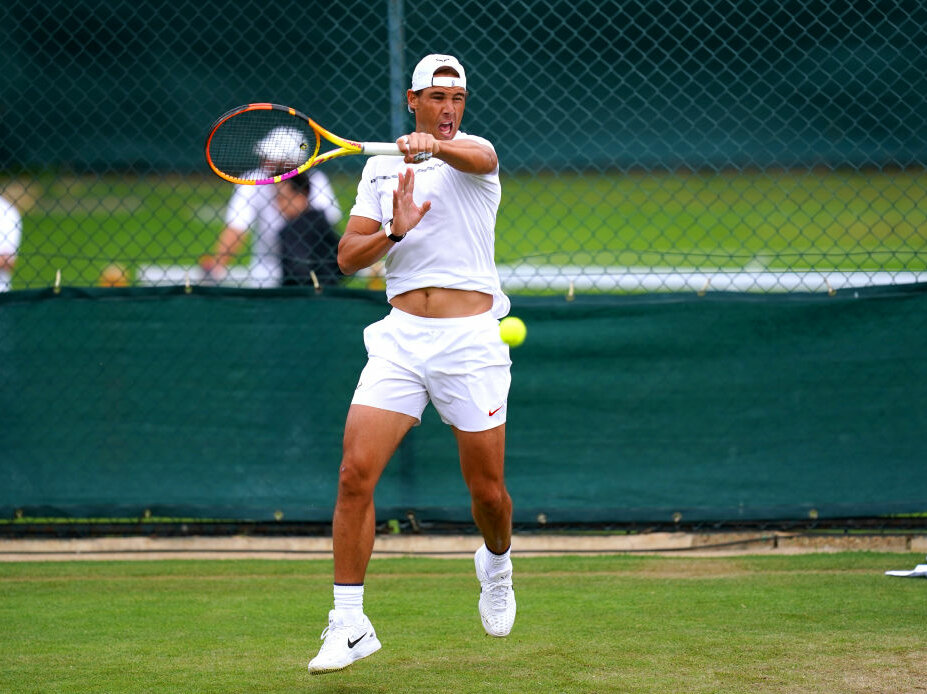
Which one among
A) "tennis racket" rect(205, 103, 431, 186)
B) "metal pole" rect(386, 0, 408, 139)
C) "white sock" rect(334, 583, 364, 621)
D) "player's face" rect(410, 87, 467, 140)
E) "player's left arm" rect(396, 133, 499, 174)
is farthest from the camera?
"metal pole" rect(386, 0, 408, 139)

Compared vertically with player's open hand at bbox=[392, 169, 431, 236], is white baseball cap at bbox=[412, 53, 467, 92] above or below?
above

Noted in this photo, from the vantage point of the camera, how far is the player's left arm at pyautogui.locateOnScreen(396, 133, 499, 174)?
3793mm

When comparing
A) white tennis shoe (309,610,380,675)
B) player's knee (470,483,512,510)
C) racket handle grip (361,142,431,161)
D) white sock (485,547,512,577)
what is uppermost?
racket handle grip (361,142,431,161)

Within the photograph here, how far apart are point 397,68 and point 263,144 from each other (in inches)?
70.7

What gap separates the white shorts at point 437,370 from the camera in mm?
4184

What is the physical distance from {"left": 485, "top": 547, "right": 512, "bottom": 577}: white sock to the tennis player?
0.43ft

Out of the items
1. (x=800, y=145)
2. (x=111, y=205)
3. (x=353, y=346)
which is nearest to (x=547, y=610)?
(x=353, y=346)

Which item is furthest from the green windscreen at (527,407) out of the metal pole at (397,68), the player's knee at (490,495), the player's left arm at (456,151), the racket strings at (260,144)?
the player's left arm at (456,151)

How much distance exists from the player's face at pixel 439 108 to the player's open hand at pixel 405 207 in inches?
10.8

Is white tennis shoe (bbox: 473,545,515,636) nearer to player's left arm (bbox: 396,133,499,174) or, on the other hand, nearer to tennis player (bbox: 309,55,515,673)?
tennis player (bbox: 309,55,515,673)

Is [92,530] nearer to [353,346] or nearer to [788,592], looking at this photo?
[353,346]

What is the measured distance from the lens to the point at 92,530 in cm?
632

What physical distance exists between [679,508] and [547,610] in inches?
53.8

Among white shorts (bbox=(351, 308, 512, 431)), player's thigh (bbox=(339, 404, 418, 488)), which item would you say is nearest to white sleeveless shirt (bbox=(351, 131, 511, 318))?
white shorts (bbox=(351, 308, 512, 431))
